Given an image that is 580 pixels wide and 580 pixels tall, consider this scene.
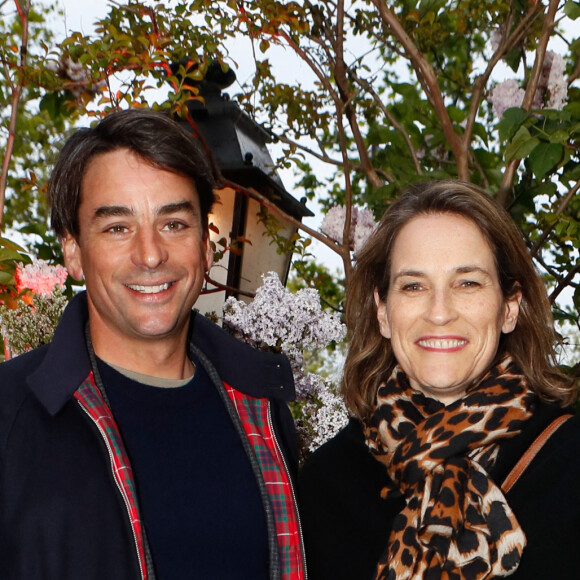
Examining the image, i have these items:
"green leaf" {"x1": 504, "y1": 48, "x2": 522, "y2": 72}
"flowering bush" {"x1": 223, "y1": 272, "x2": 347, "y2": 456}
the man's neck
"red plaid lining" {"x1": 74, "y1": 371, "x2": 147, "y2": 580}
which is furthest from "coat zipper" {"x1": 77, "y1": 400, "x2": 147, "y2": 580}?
"green leaf" {"x1": 504, "y1": 48, "x2": 522, "y2": 72}

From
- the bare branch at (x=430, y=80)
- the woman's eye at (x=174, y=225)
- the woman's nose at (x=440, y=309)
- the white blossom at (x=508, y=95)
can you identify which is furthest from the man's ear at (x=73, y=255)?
the white blossom at (x=508, y=95)

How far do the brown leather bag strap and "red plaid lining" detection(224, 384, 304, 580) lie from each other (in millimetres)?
655

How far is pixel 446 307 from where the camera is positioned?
2.61 meters

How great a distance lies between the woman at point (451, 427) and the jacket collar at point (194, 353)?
0.31m

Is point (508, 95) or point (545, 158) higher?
point (508, 95)

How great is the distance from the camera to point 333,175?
336 inches

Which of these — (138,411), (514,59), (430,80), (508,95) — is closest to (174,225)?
(138,411)

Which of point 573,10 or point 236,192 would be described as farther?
point 236,192

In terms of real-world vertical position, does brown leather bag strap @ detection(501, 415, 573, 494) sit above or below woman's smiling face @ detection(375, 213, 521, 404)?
below

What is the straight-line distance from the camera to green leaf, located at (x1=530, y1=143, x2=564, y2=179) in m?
3.25

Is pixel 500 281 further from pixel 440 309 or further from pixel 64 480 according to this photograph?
pixel 64 480

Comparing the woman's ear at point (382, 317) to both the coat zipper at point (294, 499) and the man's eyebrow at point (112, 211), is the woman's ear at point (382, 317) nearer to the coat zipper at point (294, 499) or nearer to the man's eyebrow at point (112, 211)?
the coat zipper at point (294, 499)

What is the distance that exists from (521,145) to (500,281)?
0.81m

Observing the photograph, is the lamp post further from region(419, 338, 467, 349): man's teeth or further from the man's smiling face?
region(419, 338, 467, 349): man's teeth
